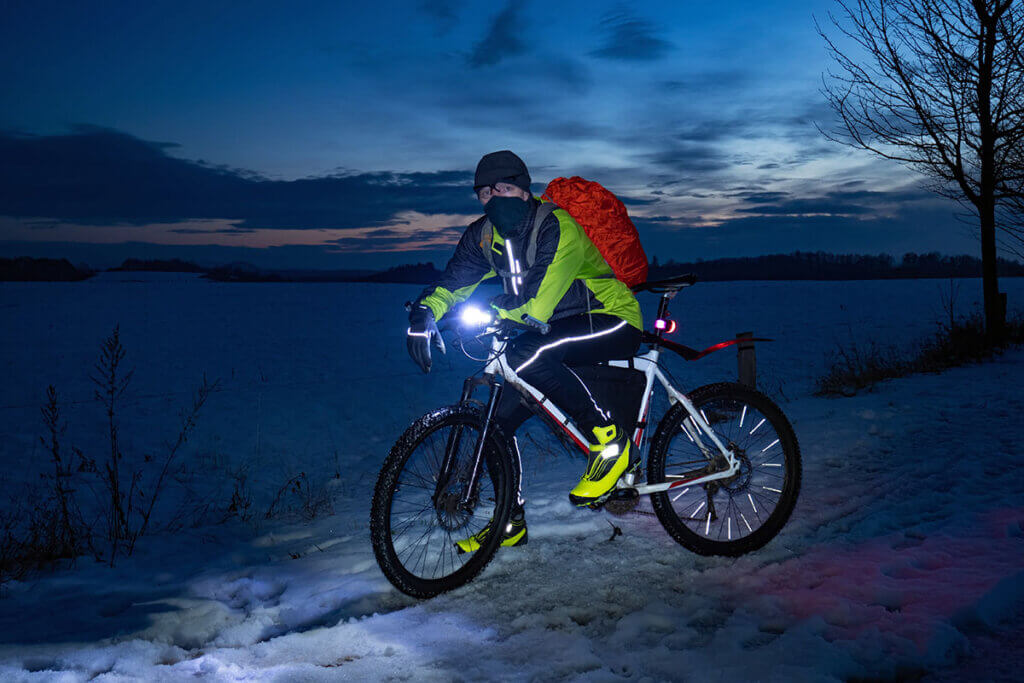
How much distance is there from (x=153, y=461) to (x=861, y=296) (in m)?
37.4

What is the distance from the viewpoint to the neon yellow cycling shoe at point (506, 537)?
149 inches

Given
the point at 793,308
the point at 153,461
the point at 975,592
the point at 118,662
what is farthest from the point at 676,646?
the point at 793,308

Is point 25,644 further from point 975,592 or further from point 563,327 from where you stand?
point 975,592

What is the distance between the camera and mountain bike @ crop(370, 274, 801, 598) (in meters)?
3.51

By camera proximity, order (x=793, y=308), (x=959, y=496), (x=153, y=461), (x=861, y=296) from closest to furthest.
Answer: (x=959, y=496)
(x=153, y=461)
(x=793, y=308)
(x=861, y=296)

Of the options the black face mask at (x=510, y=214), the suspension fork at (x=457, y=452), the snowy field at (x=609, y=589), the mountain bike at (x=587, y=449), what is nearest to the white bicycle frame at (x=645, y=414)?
the mountain bike at (x=587, y=449)

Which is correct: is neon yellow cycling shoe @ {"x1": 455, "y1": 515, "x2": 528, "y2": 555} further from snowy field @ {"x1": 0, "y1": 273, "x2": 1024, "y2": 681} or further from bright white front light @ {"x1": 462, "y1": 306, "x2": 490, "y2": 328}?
bright white front light @ {"x1": 462, "y1": 306, "x2": 490, "y2": 328}

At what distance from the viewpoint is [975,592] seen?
3.05 meters

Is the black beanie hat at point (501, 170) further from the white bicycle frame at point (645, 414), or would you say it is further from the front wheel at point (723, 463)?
the front wheel at point (723, 463)

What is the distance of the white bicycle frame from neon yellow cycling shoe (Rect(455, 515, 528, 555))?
646 mm

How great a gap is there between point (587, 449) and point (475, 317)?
1078 mm

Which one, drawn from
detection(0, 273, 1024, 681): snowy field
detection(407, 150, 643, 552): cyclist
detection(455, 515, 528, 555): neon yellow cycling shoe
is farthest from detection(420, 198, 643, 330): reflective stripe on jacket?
detection(0, 273, 1024, 681): snowy field

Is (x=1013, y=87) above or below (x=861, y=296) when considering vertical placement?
above

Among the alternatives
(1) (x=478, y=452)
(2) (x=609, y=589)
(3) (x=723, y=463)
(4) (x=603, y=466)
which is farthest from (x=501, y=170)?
(2) (x=609, y=589)
